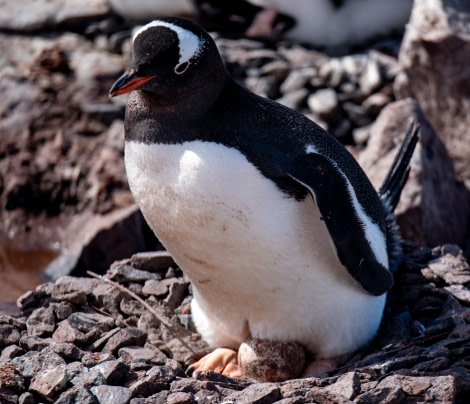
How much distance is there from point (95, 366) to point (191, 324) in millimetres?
766

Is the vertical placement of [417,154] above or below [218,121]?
below

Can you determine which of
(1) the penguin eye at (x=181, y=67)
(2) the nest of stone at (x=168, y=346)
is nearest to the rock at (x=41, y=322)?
(2) the nest of stone at (x=168, y=346)

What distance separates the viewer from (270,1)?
661 cm

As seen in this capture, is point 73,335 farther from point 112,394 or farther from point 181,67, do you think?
point 181,67

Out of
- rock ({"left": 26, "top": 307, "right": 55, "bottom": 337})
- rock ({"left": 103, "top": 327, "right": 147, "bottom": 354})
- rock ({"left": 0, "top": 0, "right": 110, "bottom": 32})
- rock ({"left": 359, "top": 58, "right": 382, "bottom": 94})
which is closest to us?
rock ({"left": 103, "top": 327, "right": 147, "bottom": 354})

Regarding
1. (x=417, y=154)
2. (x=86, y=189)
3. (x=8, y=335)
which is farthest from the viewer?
(x=86, y=189)

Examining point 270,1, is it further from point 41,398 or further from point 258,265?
point 41,398

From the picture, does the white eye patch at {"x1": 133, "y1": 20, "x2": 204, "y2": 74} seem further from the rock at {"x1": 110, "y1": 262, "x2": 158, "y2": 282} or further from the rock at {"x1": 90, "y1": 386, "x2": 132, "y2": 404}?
the rock at {"x1": 110, "y1": 262, "x2": 158, "y2": 282}

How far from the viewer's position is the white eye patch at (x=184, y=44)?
3.00m

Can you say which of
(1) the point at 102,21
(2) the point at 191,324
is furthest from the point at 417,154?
(1) the point at 102,21

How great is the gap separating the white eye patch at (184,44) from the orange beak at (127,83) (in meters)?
0.11

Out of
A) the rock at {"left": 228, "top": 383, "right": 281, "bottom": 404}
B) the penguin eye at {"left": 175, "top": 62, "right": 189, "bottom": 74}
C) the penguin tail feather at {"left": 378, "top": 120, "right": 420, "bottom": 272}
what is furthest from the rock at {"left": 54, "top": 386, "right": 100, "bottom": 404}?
the penguin tail feather at {"left": 378, "top": 120, "right": 420, "bottom": 272}

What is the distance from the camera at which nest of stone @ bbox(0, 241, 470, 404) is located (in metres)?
2.79

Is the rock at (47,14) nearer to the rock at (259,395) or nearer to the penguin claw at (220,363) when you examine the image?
the penguin claw at (220,363)
